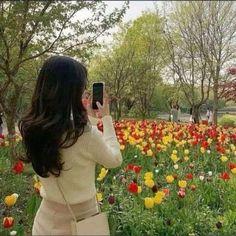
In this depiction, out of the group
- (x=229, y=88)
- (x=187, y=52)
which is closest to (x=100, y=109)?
(x=187, y=52)

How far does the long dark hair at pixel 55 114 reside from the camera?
1.94 metres

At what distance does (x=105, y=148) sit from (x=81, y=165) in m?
0.12

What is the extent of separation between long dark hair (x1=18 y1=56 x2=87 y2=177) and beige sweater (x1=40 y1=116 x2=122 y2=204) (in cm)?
3

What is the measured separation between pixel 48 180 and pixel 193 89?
16.4 metres

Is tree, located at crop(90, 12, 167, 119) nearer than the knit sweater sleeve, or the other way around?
the knit sweater sleeve

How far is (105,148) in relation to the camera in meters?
1.98

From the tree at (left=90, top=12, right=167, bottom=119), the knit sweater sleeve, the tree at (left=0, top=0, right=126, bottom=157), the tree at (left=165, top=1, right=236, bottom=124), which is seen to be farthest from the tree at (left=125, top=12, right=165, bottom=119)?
the knit sweater sleeve

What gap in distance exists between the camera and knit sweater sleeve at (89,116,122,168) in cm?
197

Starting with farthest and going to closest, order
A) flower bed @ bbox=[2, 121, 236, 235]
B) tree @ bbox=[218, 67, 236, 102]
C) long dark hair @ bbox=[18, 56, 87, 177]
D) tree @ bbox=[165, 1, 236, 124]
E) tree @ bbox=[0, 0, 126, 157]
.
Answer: tree @ bbox=[218, 67, 236, 102] → tree @ bbox=[165, 1, 236, 124] → tree @ bbox=[0, 0, 126, 157] → flower bed @ bbox=[2, 121, 236, 235] → long dark hair @ bbox=[18, 56, 87, 177]

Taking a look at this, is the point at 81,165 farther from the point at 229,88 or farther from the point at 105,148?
the point at 229,88

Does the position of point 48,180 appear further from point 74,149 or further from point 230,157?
point 230,157

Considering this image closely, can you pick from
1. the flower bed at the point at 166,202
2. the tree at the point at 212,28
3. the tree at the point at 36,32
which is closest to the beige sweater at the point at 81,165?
the flower bed at the point at 166,202

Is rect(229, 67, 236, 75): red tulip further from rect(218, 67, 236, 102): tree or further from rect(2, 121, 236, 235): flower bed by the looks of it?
rect(2, 121, 236, 235): flower bed

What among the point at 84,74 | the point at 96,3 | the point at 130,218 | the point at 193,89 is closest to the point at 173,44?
the point at 193,89
